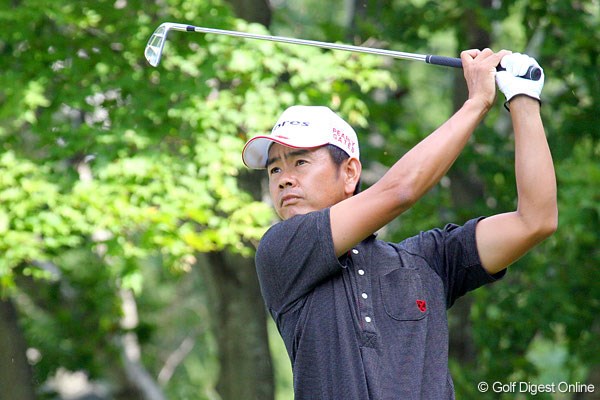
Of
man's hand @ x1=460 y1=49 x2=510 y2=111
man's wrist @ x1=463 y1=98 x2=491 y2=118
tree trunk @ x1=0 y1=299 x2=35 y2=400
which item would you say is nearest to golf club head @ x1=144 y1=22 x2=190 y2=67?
man's hand @ x1=460 y1=49 x2=510 y2=111

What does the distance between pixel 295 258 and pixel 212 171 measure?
154 inches

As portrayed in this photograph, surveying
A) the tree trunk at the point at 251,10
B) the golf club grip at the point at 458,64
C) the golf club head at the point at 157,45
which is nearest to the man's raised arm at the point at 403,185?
the golf club grip at the point at 458,64

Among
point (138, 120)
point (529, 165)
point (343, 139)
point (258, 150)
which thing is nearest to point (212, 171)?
point (138, 120)

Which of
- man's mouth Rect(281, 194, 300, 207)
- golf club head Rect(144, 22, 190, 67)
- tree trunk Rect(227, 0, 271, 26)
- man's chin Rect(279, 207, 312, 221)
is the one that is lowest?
man's chin Rect(279, 207, 312, 221)

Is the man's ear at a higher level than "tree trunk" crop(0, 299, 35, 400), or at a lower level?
higher

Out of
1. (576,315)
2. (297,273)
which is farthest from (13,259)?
(576,315)

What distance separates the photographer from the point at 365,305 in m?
2.40

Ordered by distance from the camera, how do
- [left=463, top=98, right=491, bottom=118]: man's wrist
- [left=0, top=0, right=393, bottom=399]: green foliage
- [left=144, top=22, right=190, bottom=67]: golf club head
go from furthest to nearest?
[left=0, top=0, right=393, bottom=399]: green foliage < [left=144, top=22, right=190, bottom=67]: golf club head < [left=463, top=98, right=491, bottom=118]: man's wrist

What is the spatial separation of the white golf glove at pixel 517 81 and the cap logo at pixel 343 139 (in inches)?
17.2

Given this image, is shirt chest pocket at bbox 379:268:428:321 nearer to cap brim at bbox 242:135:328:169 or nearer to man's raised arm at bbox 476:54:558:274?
man's raised arm at bbox 476:54:558:274

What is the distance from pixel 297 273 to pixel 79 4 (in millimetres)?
4356

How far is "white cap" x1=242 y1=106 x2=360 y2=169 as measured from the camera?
8.56 ft

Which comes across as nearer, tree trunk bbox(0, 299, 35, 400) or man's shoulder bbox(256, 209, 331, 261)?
man's shoulder bbox(256, 209, 331, 261)

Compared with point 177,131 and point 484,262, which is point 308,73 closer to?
point 177,131
